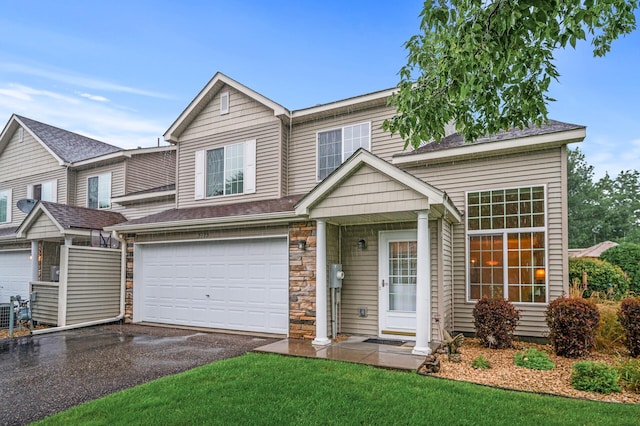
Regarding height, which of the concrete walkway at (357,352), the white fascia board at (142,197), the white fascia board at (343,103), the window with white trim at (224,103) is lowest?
the concrete walkway at (357,352)

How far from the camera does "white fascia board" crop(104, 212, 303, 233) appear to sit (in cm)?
843

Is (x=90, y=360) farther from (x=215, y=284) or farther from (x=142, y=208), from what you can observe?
(x=142, y=208)

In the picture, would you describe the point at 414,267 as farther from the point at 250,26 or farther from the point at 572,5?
the point at 250,26

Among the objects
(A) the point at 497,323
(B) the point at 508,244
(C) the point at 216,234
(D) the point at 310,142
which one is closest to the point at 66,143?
(C) the point at 216,234

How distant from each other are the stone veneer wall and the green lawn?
2697 mm

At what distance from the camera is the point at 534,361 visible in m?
5.80

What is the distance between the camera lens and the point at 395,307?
26.2ft

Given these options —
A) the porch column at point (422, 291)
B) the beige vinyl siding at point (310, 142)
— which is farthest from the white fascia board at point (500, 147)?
the porch column at point (422, 291)

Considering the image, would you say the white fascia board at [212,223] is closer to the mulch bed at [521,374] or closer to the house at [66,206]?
the house at [66,206]

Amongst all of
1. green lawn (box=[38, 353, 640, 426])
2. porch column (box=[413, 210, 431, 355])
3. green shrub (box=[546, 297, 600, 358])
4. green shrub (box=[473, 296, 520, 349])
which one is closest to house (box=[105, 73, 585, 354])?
porch column (box=[413, 210, 431, 355])

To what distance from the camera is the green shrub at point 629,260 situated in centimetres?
1423

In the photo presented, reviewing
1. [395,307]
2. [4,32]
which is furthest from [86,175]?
[395,307]

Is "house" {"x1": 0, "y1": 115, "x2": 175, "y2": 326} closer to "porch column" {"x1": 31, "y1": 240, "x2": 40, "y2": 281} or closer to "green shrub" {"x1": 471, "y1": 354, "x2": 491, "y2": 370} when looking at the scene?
"porch column" {"x1": 31, "y1": 240, "x2": 40, "y2": 281}

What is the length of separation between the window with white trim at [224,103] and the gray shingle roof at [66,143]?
22.3 ft
